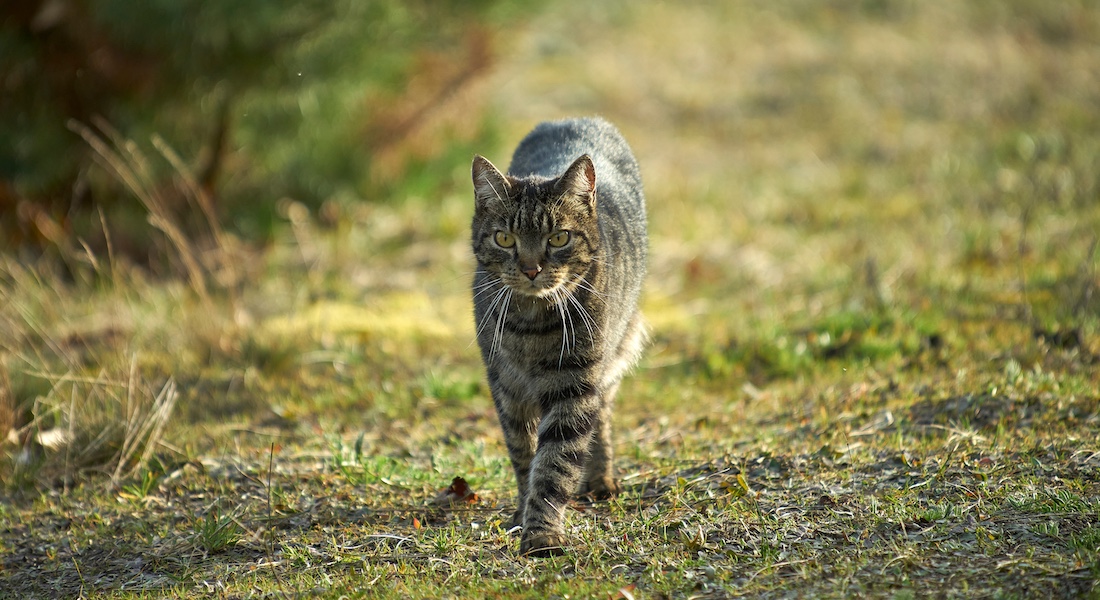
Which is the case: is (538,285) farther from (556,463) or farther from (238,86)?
(238,86)

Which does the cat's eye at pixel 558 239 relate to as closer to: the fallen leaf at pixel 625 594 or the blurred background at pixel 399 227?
the fallen leaf at pixel 625 594

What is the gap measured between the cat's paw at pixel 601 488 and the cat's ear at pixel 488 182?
3.81ft

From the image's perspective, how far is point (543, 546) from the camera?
3422 millimetres

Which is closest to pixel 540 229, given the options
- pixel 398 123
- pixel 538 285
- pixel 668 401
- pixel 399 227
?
pixel 538 285

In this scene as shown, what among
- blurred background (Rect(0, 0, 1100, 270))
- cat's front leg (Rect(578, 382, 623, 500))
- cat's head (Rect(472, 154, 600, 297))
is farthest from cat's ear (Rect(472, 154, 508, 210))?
blurred background (Rect(0, 0, 1100, 270))

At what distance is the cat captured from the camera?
11.8 feet

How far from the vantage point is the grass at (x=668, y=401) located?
3.35 meters

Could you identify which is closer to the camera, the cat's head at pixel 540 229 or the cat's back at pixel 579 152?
the cat's head at pixel 540 229

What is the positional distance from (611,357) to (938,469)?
129cm

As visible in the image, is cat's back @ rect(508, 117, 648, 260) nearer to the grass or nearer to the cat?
the cat

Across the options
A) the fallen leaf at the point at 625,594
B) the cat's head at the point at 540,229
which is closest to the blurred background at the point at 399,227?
the cat's head at the point at 540,229

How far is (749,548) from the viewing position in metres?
3.35

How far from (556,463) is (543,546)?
301 mm

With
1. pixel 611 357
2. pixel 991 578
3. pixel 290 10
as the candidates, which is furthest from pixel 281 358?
pixel 991 578
